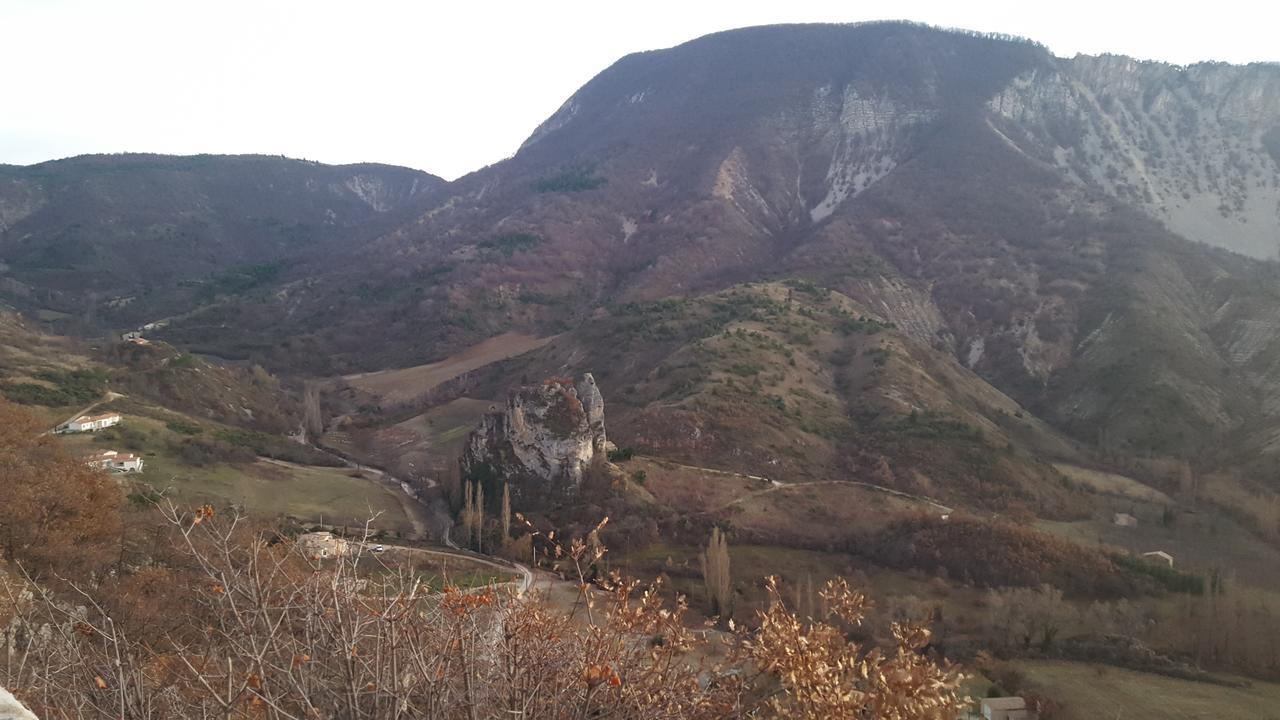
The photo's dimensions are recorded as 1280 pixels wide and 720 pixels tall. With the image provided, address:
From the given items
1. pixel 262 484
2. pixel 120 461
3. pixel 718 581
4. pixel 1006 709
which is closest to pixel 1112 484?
pixel 718 581

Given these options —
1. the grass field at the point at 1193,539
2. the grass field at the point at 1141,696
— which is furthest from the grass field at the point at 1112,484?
the grass field at the point at 1141,696

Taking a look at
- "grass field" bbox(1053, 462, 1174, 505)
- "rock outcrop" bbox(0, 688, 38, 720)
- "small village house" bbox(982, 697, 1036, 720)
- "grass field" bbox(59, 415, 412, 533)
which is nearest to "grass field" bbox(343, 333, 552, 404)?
"grass field" bbox(59, 415, 412, 533)

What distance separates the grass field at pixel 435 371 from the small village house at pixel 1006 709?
7662 cm

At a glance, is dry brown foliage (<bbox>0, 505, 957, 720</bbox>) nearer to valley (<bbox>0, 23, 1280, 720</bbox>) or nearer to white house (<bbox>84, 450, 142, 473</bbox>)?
valley (<bbox>0, 23, 1280, 720</bbox>)

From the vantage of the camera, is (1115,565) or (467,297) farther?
(467,297)

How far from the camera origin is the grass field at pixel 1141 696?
2642 cm

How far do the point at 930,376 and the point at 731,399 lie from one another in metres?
22.3

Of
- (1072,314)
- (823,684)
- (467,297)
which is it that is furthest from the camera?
(467,297)

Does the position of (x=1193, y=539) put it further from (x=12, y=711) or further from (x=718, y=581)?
(x=12, y=711)

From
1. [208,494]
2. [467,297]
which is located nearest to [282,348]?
[467,297]

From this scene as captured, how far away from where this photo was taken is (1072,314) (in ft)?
307

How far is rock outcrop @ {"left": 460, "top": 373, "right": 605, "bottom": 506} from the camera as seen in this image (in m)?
49.2

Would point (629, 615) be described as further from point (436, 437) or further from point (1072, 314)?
point (1072, 314)

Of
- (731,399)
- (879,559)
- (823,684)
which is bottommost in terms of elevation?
(879,559)
